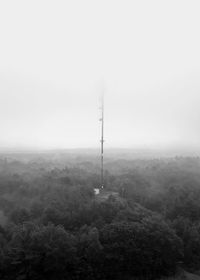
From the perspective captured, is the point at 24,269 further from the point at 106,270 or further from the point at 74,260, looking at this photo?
the point at 106,270

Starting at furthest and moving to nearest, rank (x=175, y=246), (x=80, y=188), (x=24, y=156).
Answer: (x=24, y=156) < (x=80, y=188) < (x=175, y=246)

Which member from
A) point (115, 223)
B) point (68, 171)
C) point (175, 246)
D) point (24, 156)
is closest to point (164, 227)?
point (175, 246)

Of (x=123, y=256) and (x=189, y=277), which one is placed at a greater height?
(x=123, y=256)

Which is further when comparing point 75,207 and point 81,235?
point 75,207

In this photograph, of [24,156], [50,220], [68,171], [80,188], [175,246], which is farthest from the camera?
[24,156]

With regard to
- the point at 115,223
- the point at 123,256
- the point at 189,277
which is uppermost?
the point at 115,223

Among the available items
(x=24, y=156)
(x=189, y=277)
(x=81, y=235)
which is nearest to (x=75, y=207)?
(x=81, y=235)
